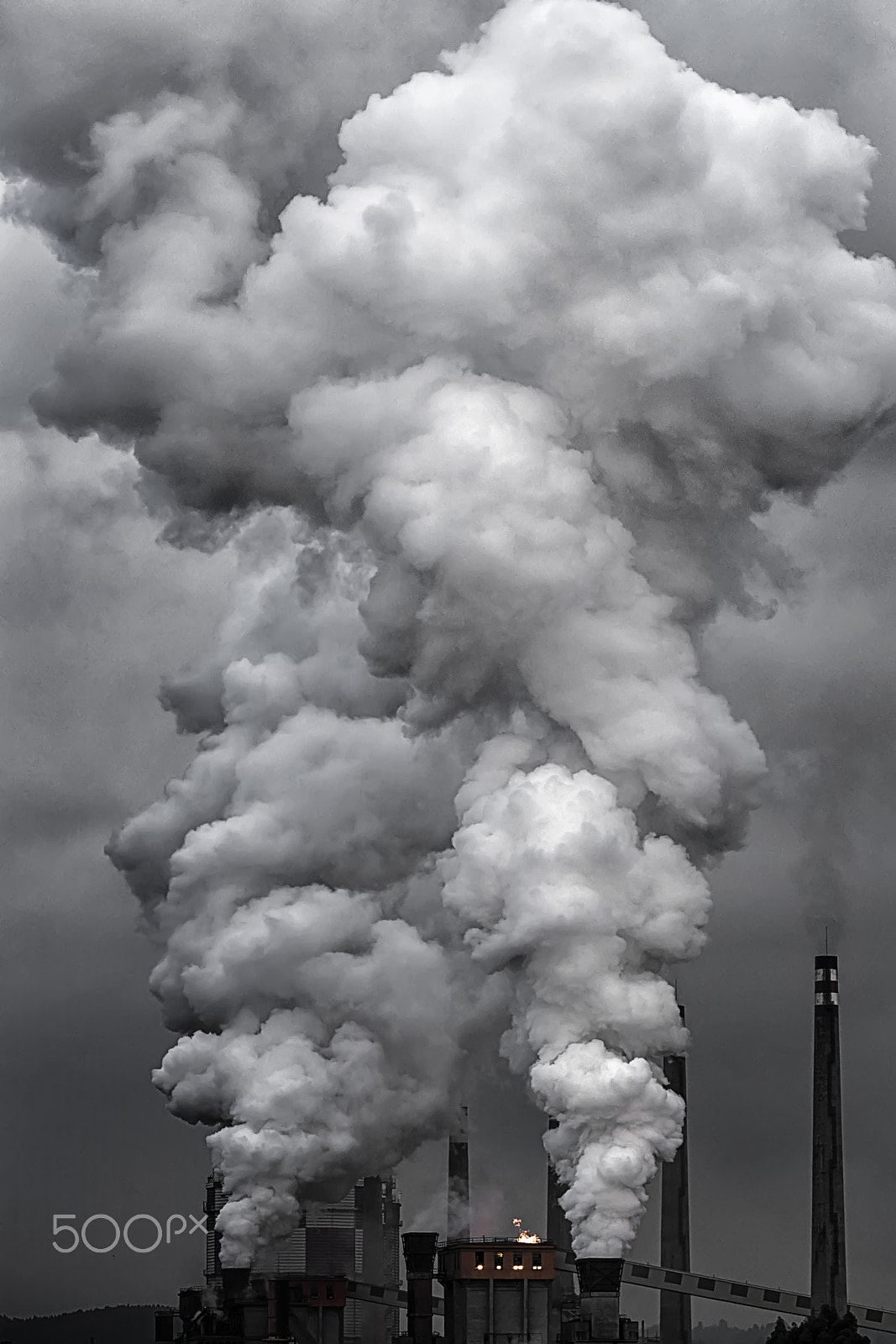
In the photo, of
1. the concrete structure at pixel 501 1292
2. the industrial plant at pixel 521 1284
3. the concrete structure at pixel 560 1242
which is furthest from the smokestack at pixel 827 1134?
the concrete structure at pixel 501 1292

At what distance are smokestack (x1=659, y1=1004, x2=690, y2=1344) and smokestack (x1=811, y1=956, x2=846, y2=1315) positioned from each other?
1435 cm

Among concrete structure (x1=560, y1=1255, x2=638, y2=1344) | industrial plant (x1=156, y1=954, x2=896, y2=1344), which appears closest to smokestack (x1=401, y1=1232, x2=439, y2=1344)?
industrial plant (x1=156, y1=954, x2=896, y2=1344)

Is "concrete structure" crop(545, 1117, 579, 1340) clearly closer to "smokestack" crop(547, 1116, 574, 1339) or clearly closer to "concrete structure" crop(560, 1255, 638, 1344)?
"smokestack" crop(547, 1116, 574, 1339)

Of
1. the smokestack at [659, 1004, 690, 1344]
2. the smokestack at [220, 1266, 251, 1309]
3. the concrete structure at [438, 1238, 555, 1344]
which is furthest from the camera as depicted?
the smokestack at [659, 1004, 690, 1344]

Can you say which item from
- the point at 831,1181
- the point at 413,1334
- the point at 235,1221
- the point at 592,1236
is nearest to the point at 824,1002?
the point at 831,1181

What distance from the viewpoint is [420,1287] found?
5285 inches

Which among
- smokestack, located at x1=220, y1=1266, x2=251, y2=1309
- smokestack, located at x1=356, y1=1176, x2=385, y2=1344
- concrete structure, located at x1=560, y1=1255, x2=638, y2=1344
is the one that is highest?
smokestack, located at x1=356, y1=1176, x2=385, y2=1344

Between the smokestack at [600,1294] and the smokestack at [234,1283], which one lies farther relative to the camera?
the smokestack at [234,1283]

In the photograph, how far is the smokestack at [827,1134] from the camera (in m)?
136

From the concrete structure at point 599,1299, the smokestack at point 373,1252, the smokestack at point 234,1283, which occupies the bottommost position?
the concrete structure at point 599,1299

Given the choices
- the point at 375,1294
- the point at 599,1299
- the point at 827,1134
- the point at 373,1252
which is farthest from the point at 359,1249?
the point at 599,1299

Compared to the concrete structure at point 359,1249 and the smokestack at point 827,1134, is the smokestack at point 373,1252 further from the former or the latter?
the smokestack at point 827,1134

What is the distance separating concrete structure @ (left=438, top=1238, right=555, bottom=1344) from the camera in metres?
110

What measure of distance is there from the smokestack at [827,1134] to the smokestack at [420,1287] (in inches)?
948
